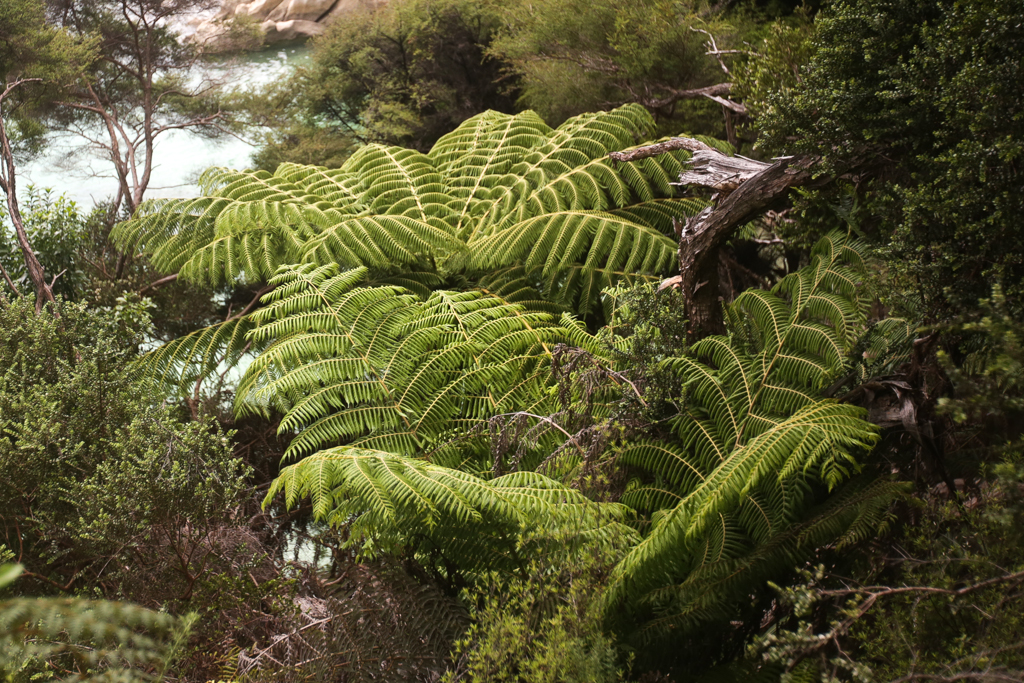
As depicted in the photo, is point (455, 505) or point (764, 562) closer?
point (764, 562)

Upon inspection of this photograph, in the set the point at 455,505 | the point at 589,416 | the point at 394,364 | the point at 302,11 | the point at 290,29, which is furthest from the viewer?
the point at 302,11

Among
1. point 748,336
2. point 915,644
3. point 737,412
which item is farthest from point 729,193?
point 915,644

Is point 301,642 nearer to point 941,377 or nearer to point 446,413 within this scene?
point 446,413

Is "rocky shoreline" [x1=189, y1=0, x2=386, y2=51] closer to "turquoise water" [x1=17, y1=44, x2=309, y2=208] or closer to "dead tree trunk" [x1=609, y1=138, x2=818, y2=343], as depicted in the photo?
"turquoise water" [x1=17, y1=44, x2=309, y2=208]

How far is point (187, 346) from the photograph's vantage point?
4477mm

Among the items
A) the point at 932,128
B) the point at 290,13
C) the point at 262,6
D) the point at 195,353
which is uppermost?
the point at 262,6

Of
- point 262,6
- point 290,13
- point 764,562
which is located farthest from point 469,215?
point 262,6

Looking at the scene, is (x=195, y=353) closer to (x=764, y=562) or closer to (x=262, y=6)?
(x=764, y=562)

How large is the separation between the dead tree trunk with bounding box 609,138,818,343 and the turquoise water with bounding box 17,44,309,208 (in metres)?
6.36

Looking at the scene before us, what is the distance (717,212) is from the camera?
3256mm

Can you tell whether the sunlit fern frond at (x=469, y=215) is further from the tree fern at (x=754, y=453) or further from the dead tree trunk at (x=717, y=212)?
the tree fern at (x=754, y=453)

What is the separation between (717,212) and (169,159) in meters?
12.4

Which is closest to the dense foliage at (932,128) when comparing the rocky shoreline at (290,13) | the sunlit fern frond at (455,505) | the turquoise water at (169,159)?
the sunlit fern frond at (455,505)

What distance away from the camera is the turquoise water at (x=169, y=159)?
8617 mm
